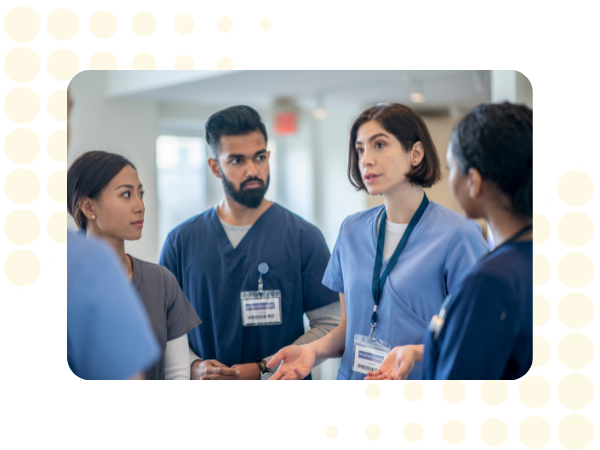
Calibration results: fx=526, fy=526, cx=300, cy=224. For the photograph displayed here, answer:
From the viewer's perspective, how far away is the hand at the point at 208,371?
1578 millimetres

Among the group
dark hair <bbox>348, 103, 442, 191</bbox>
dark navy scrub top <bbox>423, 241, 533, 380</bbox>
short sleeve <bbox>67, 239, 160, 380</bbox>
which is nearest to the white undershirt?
dark hair <bbox>348, 103, 442, 191</bbox>

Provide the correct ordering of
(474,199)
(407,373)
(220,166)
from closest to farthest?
(474,199), (407,373), (220,166)

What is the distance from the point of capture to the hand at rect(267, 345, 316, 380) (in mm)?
1564

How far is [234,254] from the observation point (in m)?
1.62

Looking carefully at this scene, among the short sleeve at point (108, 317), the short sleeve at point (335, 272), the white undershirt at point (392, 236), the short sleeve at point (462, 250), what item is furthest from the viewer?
Answer: the short sleeve at point (335, 272)
